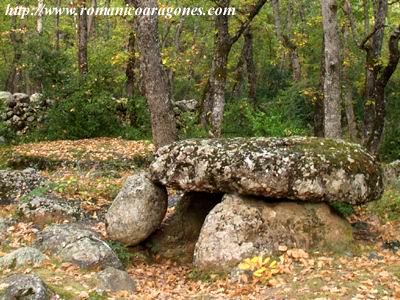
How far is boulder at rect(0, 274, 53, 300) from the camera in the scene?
574 cm

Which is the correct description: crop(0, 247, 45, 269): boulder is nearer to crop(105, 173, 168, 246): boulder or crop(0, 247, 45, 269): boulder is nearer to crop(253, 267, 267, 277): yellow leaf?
Answer: crop(105, 173, 168, 246): boulder

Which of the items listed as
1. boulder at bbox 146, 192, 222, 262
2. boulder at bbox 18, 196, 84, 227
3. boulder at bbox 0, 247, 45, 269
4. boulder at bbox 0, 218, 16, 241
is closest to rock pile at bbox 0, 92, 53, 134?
boulder at bbox 18, 196, 84, 227

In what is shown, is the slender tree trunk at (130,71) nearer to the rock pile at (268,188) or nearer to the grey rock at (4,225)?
the grey rock at (4,225)

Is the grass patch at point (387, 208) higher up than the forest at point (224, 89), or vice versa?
the forest at point (224, 89)

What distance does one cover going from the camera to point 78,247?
754 cm

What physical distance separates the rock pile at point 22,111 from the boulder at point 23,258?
1315cm

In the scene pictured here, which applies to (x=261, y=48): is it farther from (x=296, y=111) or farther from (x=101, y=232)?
(x=101, y=232)

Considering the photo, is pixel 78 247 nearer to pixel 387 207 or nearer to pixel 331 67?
pixel 387 207

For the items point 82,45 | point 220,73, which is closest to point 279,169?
point 220,73

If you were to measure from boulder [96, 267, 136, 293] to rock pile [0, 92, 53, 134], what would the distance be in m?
13.9

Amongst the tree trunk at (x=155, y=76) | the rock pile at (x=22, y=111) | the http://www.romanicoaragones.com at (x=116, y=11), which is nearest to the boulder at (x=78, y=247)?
the tree trunk at (x=155, y=76)

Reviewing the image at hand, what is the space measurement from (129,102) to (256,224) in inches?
498

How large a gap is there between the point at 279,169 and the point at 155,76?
4547 mm

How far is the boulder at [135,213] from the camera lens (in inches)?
340
